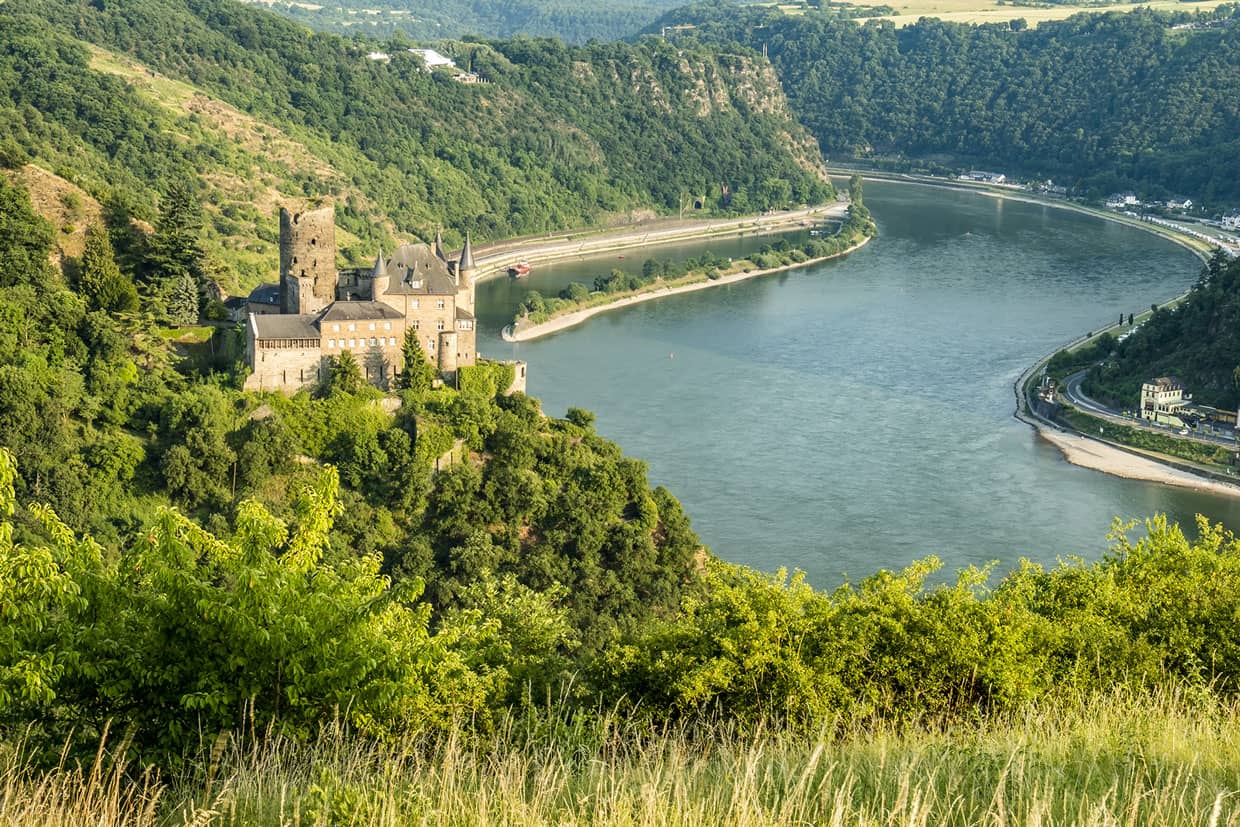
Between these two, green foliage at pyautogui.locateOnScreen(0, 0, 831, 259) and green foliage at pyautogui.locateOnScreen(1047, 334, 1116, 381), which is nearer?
green foliage at pyautogui.locateOnScreen(1047, 334, 1116, 381)

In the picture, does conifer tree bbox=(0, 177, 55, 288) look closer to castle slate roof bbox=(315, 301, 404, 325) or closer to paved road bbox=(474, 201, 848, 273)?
castle slate roof bbox=(315, 301, 404, 325)

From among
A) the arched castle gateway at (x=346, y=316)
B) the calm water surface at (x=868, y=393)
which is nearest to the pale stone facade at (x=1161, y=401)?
the calm water surface at (x=868, y=393)

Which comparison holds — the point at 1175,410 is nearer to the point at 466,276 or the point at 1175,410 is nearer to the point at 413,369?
the point at 466,276

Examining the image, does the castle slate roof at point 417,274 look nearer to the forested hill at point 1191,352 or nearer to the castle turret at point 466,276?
the castle turret at point 466,276

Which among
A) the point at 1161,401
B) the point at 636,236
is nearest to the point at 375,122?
the point at 636,236

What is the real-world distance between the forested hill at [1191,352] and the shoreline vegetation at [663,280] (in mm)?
18616

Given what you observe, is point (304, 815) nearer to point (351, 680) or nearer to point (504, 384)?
point (351, 680)

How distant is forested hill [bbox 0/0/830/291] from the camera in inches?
2047

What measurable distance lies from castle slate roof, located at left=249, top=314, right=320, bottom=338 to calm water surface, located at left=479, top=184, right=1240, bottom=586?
8.96 m

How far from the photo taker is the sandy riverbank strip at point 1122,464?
3728cm

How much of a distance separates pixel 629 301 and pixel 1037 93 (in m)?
56.5

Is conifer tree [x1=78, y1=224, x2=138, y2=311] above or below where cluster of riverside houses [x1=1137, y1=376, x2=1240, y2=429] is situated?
above

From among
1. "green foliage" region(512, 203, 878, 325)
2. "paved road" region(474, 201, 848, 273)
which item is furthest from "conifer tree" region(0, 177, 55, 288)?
"paved road" region(474, 201, 848, 273)

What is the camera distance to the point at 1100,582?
1489 centimetres
